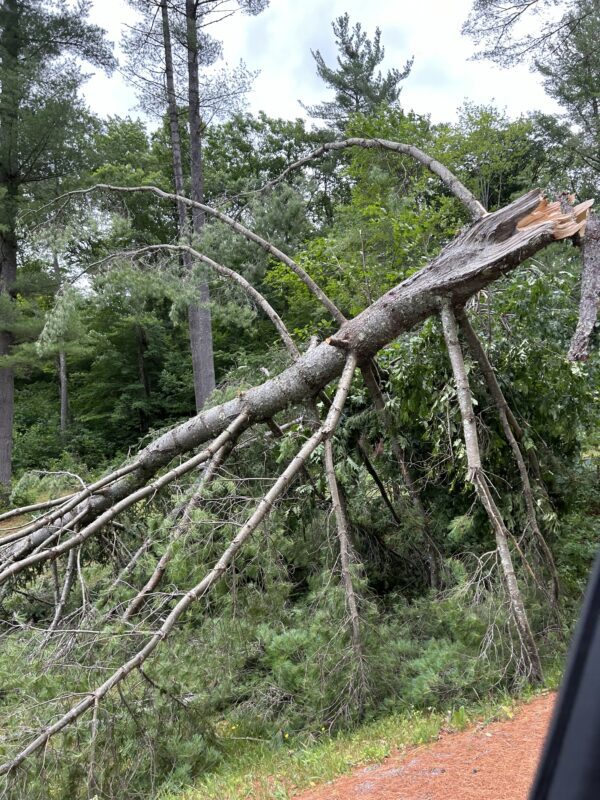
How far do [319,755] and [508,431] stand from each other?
2.65 meters

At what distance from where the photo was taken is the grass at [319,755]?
3.31 metres

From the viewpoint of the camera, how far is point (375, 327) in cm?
491

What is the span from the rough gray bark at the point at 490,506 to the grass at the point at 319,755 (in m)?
0.25

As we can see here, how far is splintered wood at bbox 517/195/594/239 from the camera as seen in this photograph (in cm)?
428

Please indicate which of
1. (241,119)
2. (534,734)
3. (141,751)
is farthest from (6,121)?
(534,734)

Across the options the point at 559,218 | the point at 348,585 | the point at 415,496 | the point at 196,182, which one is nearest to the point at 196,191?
the point at 196,182

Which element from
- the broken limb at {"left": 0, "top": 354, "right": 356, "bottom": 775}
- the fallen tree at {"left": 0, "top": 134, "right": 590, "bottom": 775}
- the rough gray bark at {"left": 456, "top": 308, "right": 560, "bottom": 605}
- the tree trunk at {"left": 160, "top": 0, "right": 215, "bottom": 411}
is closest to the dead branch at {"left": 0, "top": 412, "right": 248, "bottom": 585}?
the fallen tree at {"left": 0, "top": 134, "right": 590, "bottom": 775}

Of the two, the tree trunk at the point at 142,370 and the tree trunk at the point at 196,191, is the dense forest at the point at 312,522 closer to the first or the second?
the tree trunk at the point at 196,191

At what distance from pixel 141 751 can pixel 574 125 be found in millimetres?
23639

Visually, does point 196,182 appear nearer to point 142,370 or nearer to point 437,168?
point 142,370

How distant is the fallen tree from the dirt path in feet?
2.49

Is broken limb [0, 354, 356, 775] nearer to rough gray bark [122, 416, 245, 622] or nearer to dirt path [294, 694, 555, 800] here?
rough gray bark [122, 416, 245, 622]

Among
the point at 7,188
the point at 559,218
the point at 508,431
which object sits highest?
the point at 7,188

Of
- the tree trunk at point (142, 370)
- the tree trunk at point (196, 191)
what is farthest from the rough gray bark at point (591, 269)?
the tree trunk at point (142, 370)
